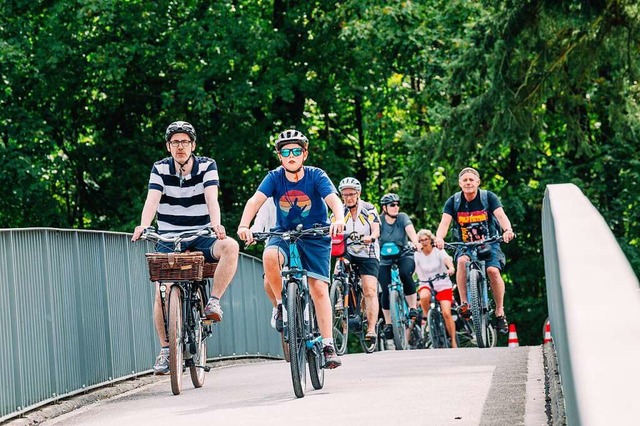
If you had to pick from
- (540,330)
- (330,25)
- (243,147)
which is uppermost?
(330,25)

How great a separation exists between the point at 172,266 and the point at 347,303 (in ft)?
18.0

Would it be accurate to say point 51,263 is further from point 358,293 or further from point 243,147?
point 243,147

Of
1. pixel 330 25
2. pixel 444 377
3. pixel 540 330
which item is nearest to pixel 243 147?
pixel 330 25

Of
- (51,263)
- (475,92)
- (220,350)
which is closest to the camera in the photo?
(51,263)

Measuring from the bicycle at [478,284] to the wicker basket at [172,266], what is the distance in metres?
5.42

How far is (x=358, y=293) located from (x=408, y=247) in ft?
5.06

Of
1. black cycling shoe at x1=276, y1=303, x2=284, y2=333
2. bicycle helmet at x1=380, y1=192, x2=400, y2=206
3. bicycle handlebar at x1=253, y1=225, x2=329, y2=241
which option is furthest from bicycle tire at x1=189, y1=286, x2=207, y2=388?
bicycle helmet at x1=380, y1=192, x2=400, y2=206

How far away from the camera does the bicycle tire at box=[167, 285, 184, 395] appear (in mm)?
9109

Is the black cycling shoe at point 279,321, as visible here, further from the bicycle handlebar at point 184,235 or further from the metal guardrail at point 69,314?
the metal guardrail at point 69,314

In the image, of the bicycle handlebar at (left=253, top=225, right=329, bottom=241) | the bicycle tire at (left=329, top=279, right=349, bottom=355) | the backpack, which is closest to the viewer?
the bicycle handlebar at (left=253, top=225, right=329, bottom=241)

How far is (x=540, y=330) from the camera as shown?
34750 millimetres

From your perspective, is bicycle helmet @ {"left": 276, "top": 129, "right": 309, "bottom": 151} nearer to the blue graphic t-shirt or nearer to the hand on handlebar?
the blue graphic t-shirt

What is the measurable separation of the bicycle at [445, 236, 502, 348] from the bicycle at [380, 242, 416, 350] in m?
1.62

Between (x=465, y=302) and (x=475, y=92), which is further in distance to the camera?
(x=475, y=92)
